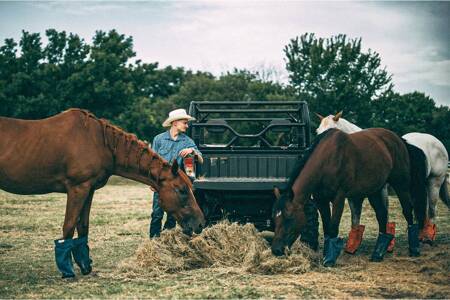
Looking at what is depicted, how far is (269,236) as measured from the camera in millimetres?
8484

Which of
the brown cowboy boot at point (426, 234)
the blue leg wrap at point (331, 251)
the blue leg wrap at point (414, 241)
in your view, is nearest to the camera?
the blue leg wrap at point (331, 251)

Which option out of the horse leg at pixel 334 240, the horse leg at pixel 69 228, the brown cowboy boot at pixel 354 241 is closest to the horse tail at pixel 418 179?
the brown cowboy boot at pixel 354 241

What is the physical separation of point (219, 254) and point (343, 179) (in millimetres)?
1710

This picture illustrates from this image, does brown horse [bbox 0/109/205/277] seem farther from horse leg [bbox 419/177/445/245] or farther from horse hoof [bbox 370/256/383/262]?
horse leg [bbox 419/177/445/245]

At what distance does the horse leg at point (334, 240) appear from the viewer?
245 inches

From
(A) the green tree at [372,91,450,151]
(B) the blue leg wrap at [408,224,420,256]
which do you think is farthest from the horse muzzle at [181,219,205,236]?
(A) the green tree at [372,91,450,151]

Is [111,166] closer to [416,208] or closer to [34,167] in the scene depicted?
[34,167]

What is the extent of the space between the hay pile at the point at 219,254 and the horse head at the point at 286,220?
0.47 feet

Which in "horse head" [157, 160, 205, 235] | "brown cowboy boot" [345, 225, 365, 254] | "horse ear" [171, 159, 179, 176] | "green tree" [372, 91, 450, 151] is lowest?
"brown cowboy boot" [345, 225, 365, 254]

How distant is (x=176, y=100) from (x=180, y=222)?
3009 cm

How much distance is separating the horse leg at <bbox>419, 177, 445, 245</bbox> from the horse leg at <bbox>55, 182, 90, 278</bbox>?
4897mm

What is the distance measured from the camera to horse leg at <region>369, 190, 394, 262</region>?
677cm

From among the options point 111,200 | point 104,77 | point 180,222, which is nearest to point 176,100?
point 104,77

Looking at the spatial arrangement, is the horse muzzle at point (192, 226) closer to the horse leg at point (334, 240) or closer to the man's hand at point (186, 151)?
the man's hand at point (186, 151)
